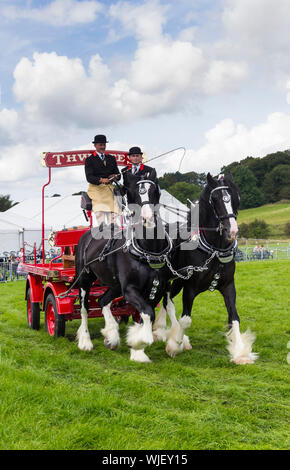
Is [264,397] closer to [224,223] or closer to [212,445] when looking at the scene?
[212,445]

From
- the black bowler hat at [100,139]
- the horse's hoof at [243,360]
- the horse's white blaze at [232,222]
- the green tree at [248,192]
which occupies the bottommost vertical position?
the horse's hoof at [243,360]

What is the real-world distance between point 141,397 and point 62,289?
10.00 ft

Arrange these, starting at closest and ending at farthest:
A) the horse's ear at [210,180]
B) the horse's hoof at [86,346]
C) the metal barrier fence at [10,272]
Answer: the horse's ear at [210,180], the horse's hoof at [86,346], the metal barrier fence at [10,272]

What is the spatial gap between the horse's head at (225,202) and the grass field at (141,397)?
162 centimetres

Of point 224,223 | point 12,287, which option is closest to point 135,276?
point 224,223

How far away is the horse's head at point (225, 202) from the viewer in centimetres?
502

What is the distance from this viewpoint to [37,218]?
30.2m

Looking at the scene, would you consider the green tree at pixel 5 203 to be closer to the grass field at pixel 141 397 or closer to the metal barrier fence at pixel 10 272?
the metal barrier fence at pixel 10 272

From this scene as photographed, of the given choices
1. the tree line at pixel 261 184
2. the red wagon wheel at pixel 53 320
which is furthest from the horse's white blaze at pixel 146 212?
the tree line at pixel 261 184

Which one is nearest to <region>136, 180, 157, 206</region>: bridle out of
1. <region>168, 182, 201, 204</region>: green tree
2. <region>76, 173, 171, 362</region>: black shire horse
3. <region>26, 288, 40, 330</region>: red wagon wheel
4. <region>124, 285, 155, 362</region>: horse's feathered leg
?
<region>76, 173, 171, 362</region>: black shire horse

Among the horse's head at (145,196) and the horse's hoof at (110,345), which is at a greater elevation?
the horse's head at (145,196)

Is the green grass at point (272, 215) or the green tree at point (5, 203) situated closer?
the green grass at point (272, 215)

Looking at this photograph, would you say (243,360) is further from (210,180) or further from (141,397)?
(210,180)

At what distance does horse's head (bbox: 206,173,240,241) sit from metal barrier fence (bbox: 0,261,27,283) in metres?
12.9
